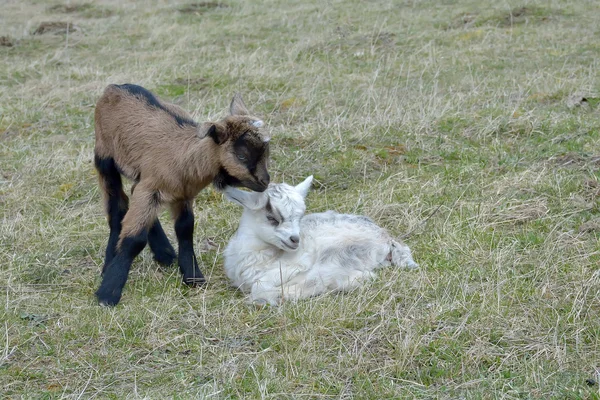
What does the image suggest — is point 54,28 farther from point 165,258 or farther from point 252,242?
point 252,242

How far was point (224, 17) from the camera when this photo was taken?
17516 millimetres

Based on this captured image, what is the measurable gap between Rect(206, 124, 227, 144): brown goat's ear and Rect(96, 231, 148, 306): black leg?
2.75 ft

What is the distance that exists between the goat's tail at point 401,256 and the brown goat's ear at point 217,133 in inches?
58.9

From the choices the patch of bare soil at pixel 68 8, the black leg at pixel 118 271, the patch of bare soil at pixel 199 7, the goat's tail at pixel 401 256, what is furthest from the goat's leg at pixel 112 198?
the patch of bare soil at pixel 68 8

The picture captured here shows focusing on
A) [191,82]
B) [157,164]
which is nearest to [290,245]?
[157,164]

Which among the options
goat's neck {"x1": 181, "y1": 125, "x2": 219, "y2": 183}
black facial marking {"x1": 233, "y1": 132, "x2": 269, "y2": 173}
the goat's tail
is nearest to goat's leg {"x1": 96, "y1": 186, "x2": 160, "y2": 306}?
goat's neck {"x1": 181, "y1": 125, "x2": 219, "y2": 183}

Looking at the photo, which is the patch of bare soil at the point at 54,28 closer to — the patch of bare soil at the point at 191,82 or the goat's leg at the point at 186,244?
the patch of bare soil at the point at 191,82

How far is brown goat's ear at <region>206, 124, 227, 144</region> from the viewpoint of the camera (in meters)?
5.34

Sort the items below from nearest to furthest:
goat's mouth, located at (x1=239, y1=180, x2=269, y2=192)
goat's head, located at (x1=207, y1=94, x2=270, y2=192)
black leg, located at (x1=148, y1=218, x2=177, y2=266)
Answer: goat's head, located at (x1=207, y1=94, x2=270, y2=192) < goat's mouth, located at (x1=239, y1=180, x2=269, y2=192) < black leg, located at (x1=148, y1=218, x2=177, y2=266)

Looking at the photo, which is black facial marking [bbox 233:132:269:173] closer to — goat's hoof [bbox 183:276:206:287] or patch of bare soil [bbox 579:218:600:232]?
goat's hoof [bbox 183:276:206:287]

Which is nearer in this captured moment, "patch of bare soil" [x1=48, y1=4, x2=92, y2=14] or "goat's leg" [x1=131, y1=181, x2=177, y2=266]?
"goat's leg" [x1=131, y1=181, x2=177, y2=266]

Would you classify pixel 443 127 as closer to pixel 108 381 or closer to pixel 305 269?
pixel 305 269

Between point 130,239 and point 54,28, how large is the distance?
12103mm

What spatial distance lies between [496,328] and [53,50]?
38.9ft
